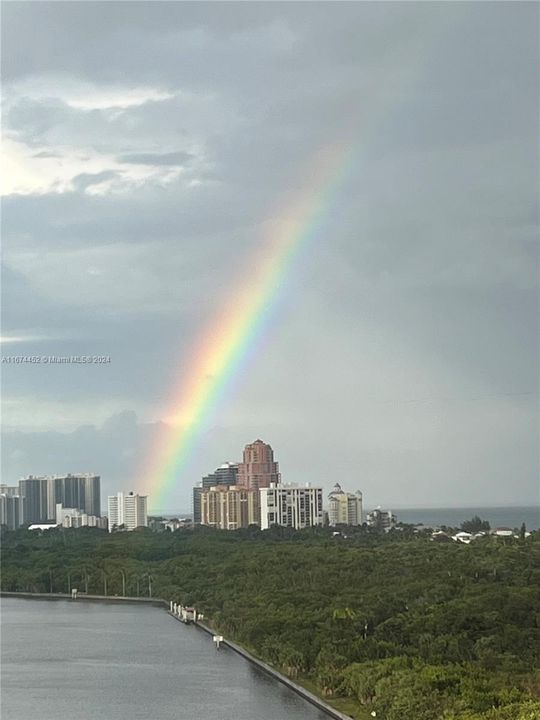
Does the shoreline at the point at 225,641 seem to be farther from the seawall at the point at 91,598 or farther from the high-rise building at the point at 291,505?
the high-rise building at the point at 291,505

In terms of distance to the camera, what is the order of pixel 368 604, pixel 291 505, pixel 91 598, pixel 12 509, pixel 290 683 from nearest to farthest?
pixel 290 683, pixel 368 604, pixel 91 598, pixel 291 505, pixel 12 509

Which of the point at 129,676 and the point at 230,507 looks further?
the point at 230,507

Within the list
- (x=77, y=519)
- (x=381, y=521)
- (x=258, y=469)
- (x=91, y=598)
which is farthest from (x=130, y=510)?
(x=91, y=598)

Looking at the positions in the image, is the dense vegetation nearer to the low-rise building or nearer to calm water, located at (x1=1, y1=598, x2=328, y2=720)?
calm water, located at (x1=1, y1=598, x2=328, y2=720)

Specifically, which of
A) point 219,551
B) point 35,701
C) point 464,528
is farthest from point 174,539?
point 35,701

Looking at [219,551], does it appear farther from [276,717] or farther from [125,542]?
[276,717]

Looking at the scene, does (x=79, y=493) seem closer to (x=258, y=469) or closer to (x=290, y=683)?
(x=258, y=469)

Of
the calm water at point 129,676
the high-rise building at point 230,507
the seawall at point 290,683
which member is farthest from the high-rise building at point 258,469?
the seawall at point 290,683
